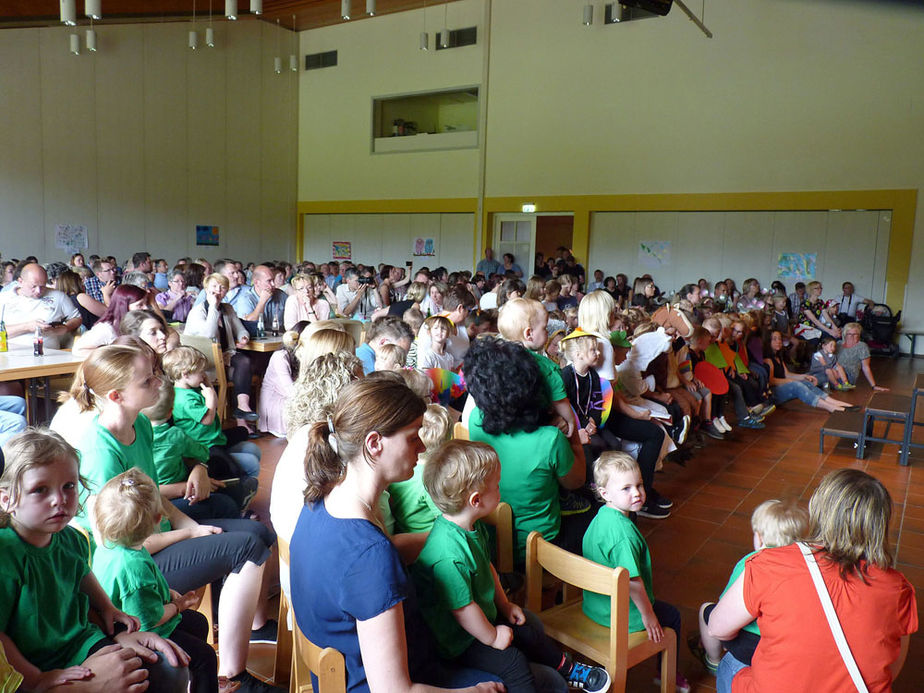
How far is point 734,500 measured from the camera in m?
4.48

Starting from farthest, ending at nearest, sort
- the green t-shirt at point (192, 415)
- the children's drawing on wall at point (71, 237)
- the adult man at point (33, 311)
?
the children's drawing on wall at point (71, 237) < the adult man at point (33, 311) < the green t-shirt at point (192, 415)

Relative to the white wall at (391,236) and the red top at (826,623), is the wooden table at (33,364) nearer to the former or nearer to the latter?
the red top at (826,623)

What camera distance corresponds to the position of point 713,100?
1288 centimetres

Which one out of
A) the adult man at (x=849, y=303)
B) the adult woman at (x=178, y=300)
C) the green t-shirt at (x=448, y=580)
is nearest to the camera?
the green t-shirt at (x=448, y=580)

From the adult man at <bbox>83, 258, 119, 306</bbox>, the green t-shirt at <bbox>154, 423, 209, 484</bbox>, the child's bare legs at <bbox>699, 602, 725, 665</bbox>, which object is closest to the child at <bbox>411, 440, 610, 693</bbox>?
the child's bare legs at <bbox>699, 602, 725, 665</bbox>

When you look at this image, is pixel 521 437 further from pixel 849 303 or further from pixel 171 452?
pixel 849 303

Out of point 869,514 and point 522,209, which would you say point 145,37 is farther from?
point 869,514

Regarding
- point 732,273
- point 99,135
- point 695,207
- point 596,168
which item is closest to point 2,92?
point 99,135

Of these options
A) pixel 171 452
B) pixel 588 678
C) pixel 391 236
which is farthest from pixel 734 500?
pixel 391 236

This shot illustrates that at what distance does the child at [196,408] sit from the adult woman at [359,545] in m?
1.89

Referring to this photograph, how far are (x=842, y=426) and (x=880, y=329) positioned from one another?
300 inches

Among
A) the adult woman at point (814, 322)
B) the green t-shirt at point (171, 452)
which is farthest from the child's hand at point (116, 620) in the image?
the adult woman at point (814, 322)

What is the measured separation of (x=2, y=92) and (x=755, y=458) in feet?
43.4

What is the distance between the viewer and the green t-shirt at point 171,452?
2.90 m
